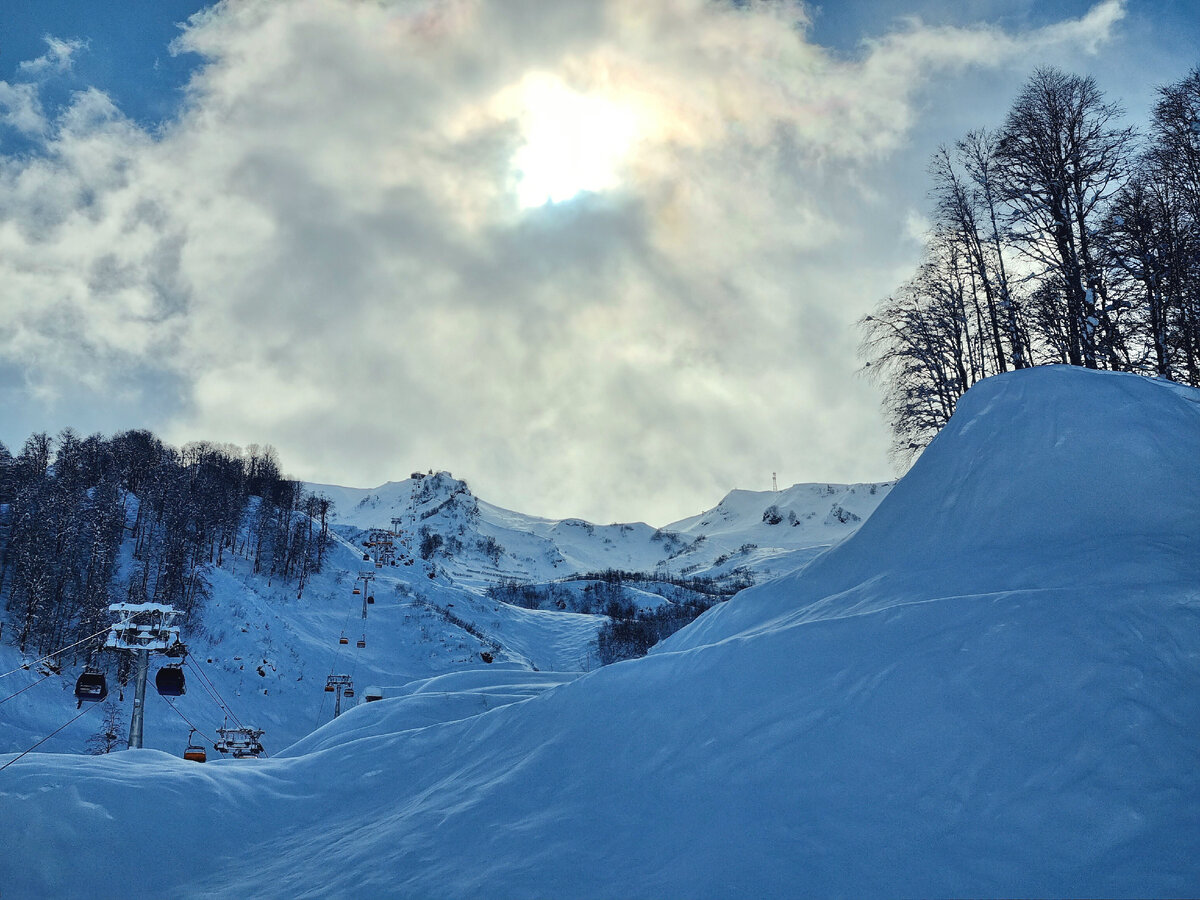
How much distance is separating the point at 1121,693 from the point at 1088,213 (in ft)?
45.8

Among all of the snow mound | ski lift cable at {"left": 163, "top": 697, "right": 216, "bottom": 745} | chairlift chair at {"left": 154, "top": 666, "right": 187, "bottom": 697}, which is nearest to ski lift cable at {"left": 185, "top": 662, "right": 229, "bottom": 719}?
ski lift cable at {"left": 163, "top": 697, "right": 216, "bottom": 745}

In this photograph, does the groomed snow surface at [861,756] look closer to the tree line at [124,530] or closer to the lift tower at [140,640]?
the lift tower at [140,640]

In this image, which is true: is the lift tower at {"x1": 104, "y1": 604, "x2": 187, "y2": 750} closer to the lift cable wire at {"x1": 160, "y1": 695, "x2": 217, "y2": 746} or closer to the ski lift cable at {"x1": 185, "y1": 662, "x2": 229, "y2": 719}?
the lift cable wire at {"x1": 160, "y1": 695, "x2": 217, "y2": 746}

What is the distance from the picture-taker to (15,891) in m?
6.63

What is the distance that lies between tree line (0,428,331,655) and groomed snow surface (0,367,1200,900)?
3369 cm

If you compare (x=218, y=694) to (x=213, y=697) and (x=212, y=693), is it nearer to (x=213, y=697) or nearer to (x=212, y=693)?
(x=212, y=693)

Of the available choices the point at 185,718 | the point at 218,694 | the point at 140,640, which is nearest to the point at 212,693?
the point at 218,694

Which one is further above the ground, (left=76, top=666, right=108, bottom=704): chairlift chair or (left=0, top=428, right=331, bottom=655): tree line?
(left=0, top=428, right=331, bottom=655): tree line

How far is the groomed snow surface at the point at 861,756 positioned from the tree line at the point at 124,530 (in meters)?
33.7

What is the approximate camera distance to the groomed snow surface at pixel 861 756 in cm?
456

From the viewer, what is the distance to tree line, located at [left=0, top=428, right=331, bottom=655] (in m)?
38.4

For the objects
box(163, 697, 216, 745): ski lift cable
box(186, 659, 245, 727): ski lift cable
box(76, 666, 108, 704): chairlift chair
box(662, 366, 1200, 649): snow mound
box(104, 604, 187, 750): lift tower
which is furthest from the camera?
box(186, 659, 245, 727): ski lift cable

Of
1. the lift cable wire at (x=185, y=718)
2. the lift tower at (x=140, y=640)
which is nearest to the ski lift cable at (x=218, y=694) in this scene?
the lift cable wire at (x=185, y=718)

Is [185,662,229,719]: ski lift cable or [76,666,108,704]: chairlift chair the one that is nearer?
[76,666,108,704]: chairlift chair
